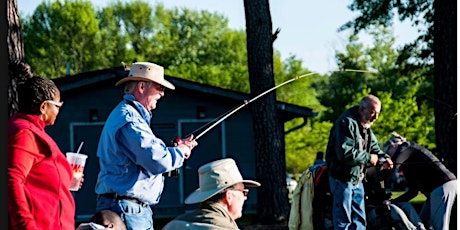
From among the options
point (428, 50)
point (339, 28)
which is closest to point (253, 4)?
point (428, 50)

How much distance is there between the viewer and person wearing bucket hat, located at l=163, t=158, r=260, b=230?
4.77m

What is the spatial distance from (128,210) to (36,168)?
3.54 feet

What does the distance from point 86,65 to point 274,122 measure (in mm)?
47436

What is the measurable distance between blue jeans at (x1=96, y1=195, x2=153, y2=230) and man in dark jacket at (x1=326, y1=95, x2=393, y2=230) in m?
3.34

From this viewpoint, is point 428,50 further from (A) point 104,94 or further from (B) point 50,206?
(B) point 50,206

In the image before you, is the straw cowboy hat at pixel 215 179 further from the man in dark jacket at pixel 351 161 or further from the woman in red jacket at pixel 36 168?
the man in dark jacket at pixel 351 161

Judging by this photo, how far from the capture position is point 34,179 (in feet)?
15.5

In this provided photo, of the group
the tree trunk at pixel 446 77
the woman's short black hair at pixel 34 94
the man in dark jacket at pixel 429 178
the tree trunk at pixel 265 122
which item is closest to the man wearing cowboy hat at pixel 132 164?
the woman's short black hair at pixel 34 94

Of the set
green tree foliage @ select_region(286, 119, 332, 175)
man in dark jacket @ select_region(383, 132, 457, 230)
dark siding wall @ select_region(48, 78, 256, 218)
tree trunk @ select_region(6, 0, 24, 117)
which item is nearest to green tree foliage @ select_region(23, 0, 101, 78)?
green tree foliage @ select_region(286, 119, 332, 175)

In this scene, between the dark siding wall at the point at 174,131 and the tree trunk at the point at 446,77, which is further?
the dark siding wall at the point at 174,131

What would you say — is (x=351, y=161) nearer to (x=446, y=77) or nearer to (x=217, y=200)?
(x=217, y=200)

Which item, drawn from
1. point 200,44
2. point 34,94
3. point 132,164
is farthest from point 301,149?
point 34,94

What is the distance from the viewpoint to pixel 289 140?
5338 cm

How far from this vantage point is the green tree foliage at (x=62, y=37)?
61562mm
